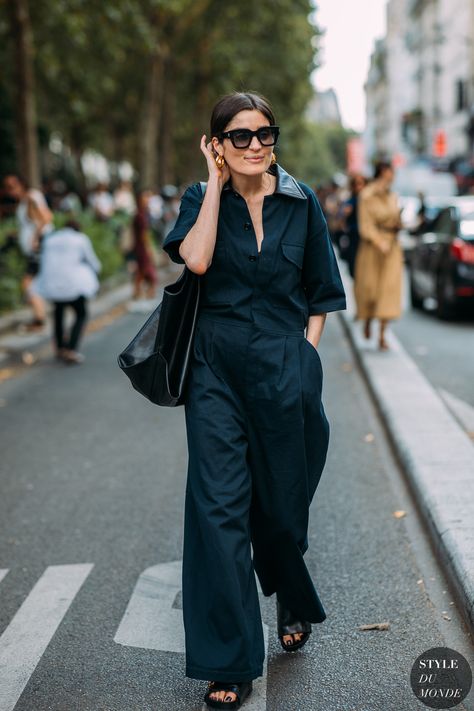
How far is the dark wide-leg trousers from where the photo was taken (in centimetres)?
341

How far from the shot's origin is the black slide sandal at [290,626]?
152 inches

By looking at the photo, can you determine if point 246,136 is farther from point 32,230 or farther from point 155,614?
point 32,230

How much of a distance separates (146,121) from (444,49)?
43875 millimetres

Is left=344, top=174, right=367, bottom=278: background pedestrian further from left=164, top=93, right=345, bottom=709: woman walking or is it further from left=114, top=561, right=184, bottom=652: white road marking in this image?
left=164, top=93, right=345, bottom=709: woman walking

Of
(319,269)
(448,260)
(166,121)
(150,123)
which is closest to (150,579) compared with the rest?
(319,269)

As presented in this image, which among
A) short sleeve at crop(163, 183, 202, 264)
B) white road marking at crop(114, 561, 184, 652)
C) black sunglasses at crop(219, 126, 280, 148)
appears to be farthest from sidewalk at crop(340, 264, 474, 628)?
black sunglasses at crop(219, 126, 280, 148)

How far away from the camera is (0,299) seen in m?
14.5

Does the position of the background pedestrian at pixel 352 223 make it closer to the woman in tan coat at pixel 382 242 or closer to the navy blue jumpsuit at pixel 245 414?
the woman in tan coat at pixel 382 242

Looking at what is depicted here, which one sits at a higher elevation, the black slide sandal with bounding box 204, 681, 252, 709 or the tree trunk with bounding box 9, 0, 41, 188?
the tree trunk with bounding box 9, 0, 41, 188

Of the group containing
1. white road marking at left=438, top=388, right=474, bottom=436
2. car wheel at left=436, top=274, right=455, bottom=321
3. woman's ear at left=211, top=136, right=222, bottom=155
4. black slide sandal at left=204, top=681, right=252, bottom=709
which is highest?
woman's ear at left=211, top=136, right=222, bottom=155

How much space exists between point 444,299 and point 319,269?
11.8 metres

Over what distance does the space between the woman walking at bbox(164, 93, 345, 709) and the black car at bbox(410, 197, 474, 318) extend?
1130cm

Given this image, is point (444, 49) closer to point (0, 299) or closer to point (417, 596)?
point (0, 299)

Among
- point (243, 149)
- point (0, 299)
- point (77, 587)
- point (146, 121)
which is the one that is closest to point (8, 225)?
point (0, 299)
